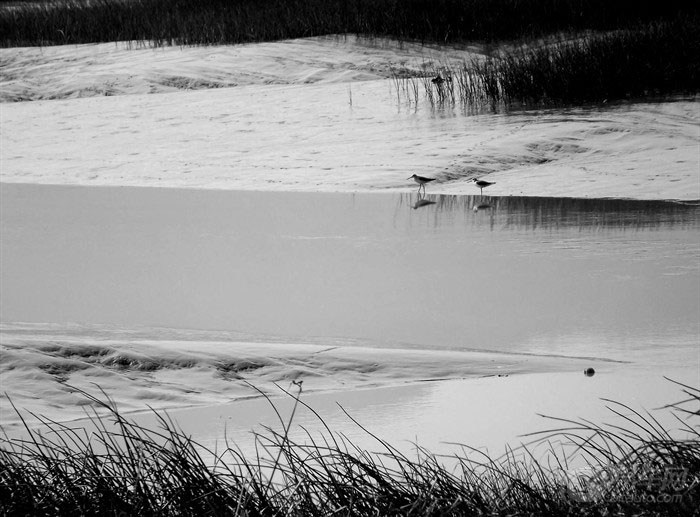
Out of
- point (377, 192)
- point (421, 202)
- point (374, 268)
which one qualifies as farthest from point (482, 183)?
point (374, 268)

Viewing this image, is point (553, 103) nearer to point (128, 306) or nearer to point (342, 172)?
point (342, 172)

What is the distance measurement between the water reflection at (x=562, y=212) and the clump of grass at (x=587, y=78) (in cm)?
308

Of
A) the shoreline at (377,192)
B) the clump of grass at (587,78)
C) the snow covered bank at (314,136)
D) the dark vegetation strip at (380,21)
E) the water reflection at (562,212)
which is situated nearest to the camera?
the water reflection at (562,212)

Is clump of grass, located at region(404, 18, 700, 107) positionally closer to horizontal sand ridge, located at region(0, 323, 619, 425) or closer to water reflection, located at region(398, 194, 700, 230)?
water reflection, located at region(398, 194, 700, 230)

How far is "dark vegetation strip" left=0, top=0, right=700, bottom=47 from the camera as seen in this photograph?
14570 mm

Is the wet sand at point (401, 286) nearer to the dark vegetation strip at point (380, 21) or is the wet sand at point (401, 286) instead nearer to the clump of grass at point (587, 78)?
the clump of grass at point (587, 78)

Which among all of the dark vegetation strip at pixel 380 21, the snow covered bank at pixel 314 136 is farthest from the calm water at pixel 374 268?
the dark vegetation strip at pixel 380 21

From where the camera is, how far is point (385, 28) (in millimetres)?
14586

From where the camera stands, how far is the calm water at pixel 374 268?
449 centimetres

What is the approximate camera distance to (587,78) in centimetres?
1030

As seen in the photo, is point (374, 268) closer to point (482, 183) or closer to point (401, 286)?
point (401, 286)

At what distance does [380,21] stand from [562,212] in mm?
8449

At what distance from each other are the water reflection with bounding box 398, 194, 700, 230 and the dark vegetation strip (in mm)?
7529

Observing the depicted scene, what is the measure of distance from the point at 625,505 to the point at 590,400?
146 centimetres
